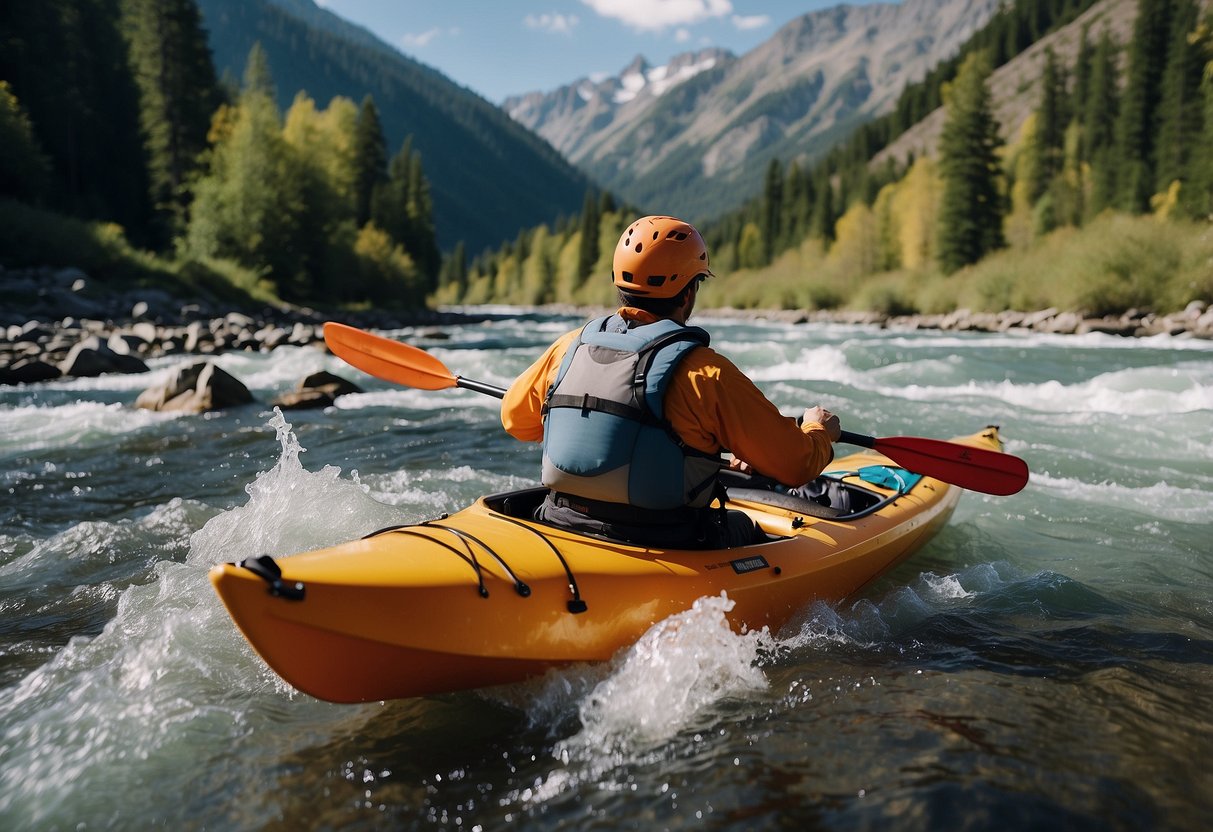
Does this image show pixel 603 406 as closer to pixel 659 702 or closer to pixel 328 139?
pixel 659 702

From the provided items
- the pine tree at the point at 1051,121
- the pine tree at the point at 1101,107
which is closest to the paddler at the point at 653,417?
the pine tree at the point at 1101,107

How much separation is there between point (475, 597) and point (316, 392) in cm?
812

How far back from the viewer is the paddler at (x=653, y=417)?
2.71 meters

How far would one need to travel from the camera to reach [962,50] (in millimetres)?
87750

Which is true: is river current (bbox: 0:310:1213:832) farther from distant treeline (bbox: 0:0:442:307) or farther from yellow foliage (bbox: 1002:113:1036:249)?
yellow foliage (bbox: 1002:113:1036:249)

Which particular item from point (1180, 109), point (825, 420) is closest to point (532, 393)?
point (825, 420)

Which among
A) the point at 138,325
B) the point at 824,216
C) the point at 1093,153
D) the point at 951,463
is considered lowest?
the point at 138,325

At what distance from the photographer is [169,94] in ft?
96.9

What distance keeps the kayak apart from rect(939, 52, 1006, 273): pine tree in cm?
3545

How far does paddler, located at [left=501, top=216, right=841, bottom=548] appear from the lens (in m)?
2.71

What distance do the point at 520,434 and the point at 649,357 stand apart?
2.76 ft

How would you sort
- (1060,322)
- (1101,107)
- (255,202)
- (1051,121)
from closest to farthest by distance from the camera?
(1060,322) → (255,202) → (1101,107) → (1051,121)

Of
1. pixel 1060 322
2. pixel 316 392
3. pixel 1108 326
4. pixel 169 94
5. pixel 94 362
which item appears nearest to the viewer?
pixel 316 392

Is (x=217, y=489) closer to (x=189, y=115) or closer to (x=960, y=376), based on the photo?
(x=960, y=376)
